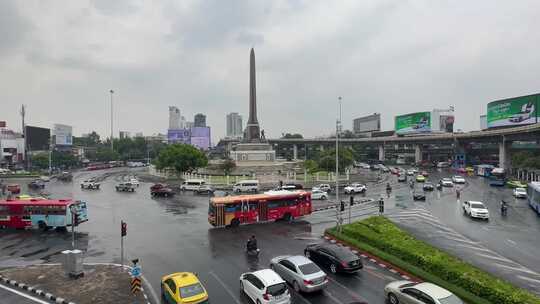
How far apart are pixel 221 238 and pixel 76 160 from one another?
107498 mm

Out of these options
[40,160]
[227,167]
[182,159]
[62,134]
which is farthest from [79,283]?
[62,134]

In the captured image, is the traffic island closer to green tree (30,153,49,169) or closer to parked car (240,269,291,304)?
parked car (240,269,291,304)

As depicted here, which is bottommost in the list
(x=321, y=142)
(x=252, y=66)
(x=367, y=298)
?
(x=367, y=298)

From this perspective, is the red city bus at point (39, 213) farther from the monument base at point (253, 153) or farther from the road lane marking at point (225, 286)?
the monument base at point (253, 153)

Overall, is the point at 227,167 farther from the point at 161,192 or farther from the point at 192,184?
the point at 161,192

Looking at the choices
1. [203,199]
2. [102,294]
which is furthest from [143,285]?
[203,199]

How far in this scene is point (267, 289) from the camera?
13.5 meters

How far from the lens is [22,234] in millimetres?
26500

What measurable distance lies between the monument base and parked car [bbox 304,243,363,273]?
6138cm

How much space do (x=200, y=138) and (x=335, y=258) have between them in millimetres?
114473

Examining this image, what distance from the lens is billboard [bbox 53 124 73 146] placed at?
376ft

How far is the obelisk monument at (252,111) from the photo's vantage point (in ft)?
253

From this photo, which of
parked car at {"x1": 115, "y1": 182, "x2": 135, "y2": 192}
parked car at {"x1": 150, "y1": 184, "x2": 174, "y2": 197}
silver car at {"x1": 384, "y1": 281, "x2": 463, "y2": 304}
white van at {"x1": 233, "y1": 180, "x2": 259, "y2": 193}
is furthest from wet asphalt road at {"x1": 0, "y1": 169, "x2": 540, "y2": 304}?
parked car at {"x1": 115, "y1": 182, "x2": 135, "y2": 192}

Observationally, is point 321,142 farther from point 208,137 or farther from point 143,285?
point 143,285
